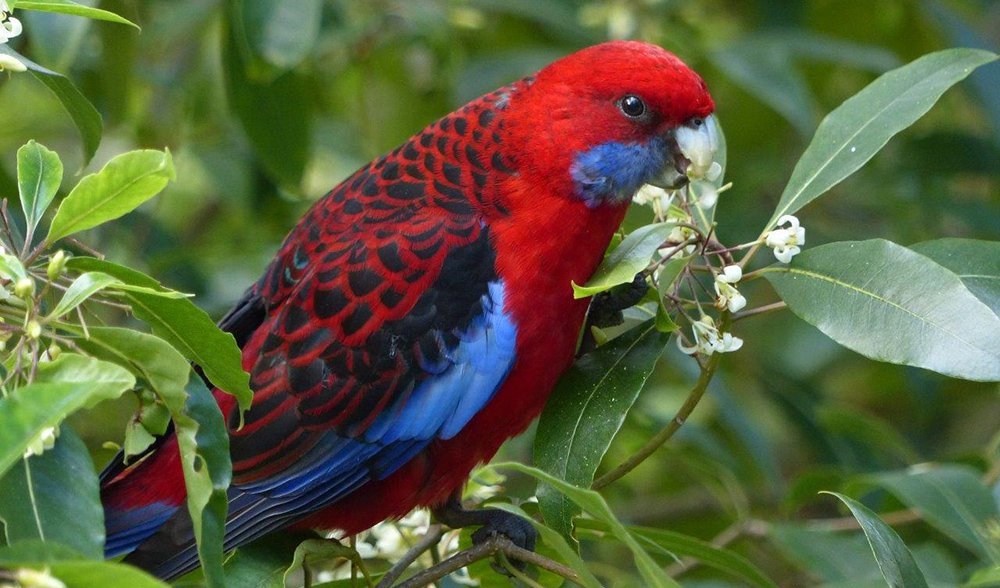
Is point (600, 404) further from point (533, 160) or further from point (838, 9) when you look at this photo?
point (838, 9)

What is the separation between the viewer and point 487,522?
2.21 metres

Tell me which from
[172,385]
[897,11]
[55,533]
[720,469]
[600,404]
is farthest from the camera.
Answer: [897,11]

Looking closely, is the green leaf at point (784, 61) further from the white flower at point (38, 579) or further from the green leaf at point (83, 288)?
the white flower at point (38, 579)

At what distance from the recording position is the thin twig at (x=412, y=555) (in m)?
1.86

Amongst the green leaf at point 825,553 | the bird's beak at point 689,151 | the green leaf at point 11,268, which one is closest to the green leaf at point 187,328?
the green leaf at point 11,268

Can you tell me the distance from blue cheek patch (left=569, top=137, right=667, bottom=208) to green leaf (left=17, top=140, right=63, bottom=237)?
0.95 m

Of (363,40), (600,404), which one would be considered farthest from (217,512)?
(363,40)

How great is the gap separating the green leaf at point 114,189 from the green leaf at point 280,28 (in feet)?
3.52

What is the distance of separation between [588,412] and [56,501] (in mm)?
812

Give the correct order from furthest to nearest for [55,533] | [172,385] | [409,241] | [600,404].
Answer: [409,241] → [600,404] → [172,385] → [55,533]

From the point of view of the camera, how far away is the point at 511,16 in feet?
12.7

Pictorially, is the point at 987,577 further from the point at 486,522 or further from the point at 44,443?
the point at 44,443

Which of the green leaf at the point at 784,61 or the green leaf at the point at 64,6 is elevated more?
the green leaf at the point at 64,6

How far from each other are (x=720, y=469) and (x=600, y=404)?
1154mm
